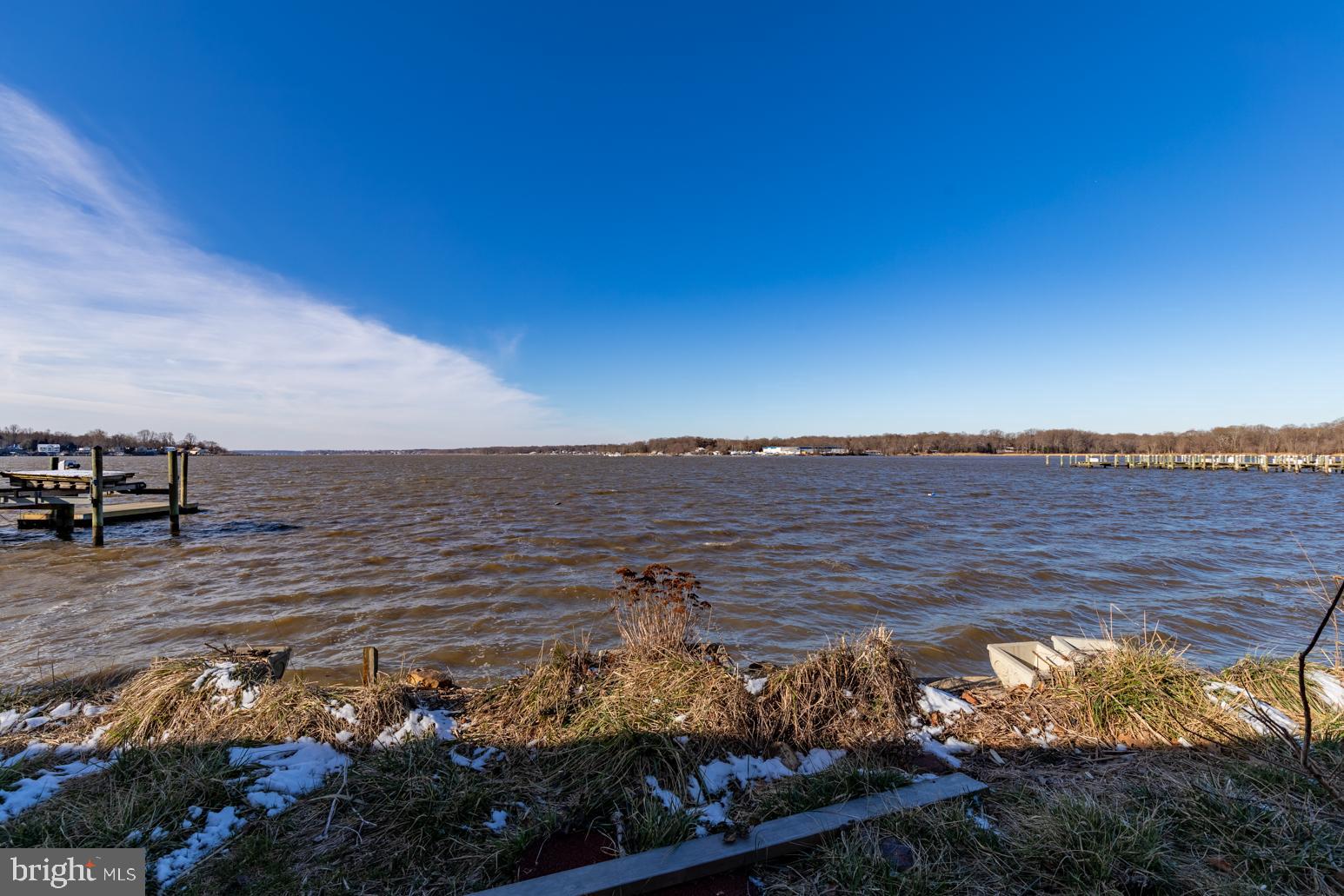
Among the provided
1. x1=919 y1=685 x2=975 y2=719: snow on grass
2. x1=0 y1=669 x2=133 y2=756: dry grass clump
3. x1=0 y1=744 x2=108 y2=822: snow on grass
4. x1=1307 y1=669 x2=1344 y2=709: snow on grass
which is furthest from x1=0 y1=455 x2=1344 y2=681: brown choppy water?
x1=0 y1=744 x2=108 y2=822: snow on grass

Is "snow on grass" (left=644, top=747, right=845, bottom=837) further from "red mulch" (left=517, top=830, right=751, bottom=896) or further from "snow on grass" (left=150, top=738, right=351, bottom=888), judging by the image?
"snow on grass" (left=150, top=738, right=351, bottom=888)

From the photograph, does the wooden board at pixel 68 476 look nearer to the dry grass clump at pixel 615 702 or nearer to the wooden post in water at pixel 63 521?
the wooden post in water at pixel 63 521

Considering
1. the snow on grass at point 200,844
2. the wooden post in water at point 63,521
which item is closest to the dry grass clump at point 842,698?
the snow on grass at point 200,844

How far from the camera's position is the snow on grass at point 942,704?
4.82 metres

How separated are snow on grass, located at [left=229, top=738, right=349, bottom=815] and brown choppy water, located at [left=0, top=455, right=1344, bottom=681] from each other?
2.61 meters

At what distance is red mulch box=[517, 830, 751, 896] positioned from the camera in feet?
9.28

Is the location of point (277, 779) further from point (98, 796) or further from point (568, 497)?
point (568, 497)

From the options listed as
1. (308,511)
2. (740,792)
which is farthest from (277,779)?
(308,511)

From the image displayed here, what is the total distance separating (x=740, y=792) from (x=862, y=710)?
143 cm

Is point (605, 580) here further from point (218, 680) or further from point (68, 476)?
point (68, 476)

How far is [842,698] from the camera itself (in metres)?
4.54

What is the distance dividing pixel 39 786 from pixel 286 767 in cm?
139

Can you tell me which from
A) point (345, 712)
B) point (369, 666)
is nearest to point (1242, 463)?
point (369, 666)

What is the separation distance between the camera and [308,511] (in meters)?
25.1
